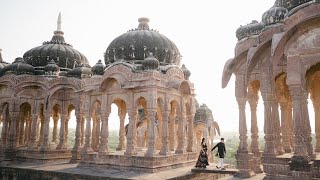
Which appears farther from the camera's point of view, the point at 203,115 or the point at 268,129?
the point at 203,115

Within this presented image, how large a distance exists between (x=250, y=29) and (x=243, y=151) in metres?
4.70

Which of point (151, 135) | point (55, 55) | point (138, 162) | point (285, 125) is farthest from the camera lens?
point (55, 55)

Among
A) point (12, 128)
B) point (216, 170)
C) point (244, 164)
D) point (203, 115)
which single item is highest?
point (203, 115)

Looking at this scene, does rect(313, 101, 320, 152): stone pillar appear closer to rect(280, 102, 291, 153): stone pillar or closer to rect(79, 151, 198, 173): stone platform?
rect(280, 102, 291, 153): stone pillar

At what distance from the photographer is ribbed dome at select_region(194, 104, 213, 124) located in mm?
23719

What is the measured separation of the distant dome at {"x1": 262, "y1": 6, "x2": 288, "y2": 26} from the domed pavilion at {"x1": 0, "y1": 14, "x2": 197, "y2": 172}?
5487 mm

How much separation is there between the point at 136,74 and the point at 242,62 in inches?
200

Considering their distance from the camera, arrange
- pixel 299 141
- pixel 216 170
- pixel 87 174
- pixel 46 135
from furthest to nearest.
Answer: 1. pixel 46 135
2. pixel 87 174
3. pixel 216 170
4. pixel 299 141

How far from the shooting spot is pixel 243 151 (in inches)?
446

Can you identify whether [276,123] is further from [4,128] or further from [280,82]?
[4,128]

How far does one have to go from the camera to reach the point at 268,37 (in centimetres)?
1087

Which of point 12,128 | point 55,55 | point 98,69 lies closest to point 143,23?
point 98,69

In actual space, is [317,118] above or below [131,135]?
above

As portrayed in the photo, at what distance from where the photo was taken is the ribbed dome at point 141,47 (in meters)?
16.3
